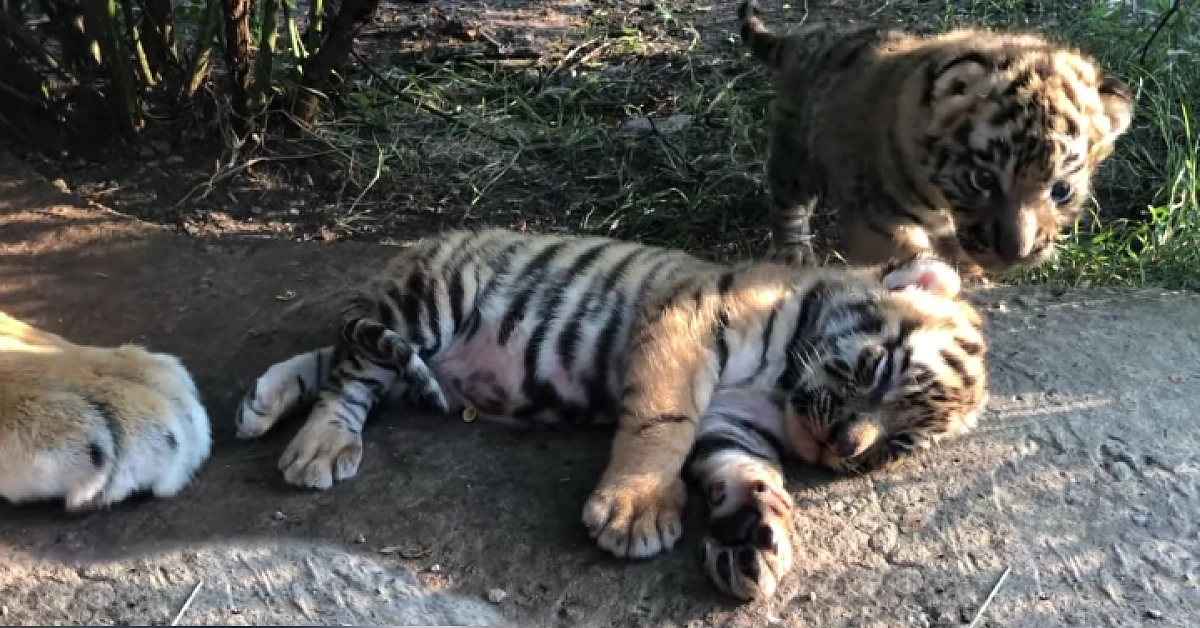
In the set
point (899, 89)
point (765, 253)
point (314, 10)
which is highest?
point (314, 10)

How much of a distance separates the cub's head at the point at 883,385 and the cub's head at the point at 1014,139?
2.41 ft

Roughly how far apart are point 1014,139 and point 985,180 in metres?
0.16

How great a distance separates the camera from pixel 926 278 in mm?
3189

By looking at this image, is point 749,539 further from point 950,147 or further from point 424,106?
point 424,106

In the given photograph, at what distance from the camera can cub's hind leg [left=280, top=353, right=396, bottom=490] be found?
268 cm

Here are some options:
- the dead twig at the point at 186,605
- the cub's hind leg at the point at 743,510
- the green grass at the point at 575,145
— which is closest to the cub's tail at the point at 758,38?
the green grass at the point at 575,145

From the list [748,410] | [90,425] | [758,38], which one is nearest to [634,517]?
[748,410]

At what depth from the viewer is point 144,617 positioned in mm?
2225

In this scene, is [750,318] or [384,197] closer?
[750,318]

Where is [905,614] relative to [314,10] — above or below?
below

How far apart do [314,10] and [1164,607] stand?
11.6ft

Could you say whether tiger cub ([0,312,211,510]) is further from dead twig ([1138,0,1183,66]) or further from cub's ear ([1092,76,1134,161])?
dead twig ([1138,0,1183,66])

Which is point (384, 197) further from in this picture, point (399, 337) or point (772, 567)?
point (772, 567)

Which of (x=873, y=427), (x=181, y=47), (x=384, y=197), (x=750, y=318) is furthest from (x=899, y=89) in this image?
(x=181, y=47)
